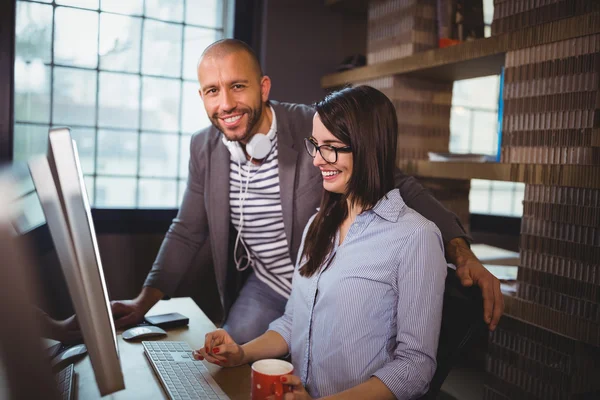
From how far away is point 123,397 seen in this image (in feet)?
3.61

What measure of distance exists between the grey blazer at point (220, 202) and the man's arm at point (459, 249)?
1.41 feet

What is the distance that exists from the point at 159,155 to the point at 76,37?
758 mm

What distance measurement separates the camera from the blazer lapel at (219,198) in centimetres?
210

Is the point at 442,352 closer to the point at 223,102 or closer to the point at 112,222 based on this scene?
the point at 223,102

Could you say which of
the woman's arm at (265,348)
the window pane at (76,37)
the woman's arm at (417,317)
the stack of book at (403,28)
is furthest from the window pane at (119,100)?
the woman's arm at (417,317)

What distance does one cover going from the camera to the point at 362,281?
1.28 m

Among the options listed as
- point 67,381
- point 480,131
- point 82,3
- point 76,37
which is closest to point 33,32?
point 76,37

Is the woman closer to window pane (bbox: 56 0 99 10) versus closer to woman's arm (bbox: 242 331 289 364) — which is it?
woman's arm (bbox: 242 331 289 364)

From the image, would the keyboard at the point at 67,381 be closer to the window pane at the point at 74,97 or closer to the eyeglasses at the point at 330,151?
the eyeglasses at the point at 330,151

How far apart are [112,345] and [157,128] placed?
2535 millimetres

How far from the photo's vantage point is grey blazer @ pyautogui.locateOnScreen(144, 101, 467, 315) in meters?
2.00

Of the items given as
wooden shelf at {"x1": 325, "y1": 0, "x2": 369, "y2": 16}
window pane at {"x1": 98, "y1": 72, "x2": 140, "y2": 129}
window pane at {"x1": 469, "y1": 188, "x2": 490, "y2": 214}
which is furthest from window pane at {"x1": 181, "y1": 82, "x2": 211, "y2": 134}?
window pane at {"x1": 469, "y1": 188, "x2": 490, "y2": 214}

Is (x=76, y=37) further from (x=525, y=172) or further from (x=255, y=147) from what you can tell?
(x=525, y=172)

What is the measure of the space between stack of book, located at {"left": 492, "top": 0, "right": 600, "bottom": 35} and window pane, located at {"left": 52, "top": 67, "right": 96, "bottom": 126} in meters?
2.05
